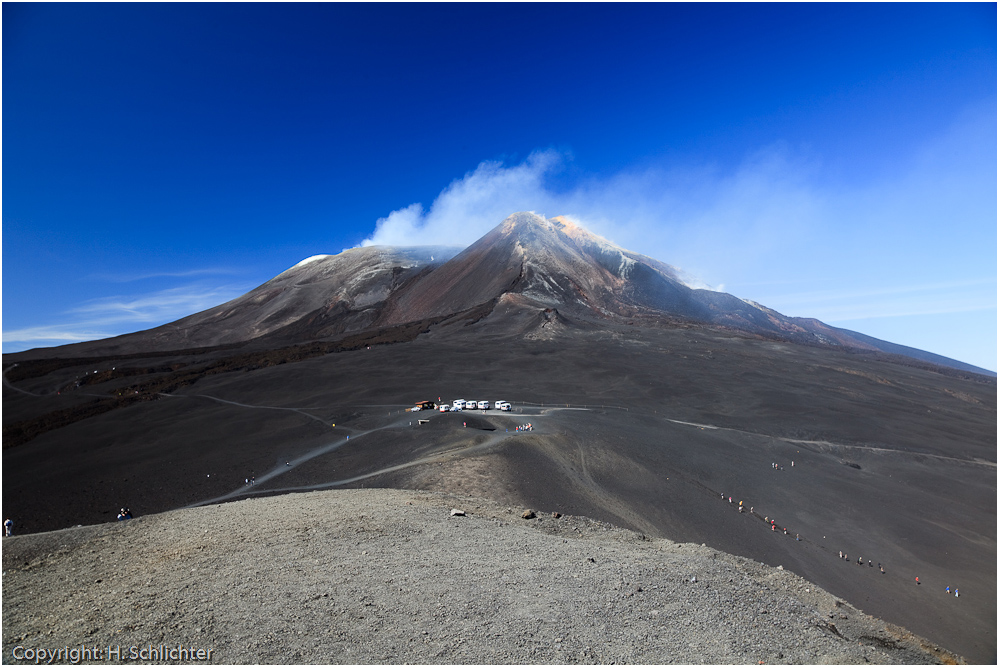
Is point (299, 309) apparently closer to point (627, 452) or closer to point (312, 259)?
point (312, 259)

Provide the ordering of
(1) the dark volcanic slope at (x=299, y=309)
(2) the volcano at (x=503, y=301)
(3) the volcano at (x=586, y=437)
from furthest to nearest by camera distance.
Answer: (1) the dark volcanic slope at (x=299, y=309)
(2) the volcano at (x=503, y=301)
(3) the volcano at (x=586, y=437)

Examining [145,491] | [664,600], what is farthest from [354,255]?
[664,600]


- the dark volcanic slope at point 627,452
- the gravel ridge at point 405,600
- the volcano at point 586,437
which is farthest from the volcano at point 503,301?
the gravel ridge at point 405,600

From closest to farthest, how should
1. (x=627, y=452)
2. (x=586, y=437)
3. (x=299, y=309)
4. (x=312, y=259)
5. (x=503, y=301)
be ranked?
(x=627, y=452)
(x=586, y=437)
(x=503, y=301)
(x=299, y=309)
(x=312, y=259)

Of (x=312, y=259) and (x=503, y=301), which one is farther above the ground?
(x=312, y=259)

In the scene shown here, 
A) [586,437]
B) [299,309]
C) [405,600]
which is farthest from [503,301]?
[405,600]

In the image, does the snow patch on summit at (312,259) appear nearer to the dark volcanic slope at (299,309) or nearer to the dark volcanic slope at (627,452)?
the dark volcanic slope at (299,309)

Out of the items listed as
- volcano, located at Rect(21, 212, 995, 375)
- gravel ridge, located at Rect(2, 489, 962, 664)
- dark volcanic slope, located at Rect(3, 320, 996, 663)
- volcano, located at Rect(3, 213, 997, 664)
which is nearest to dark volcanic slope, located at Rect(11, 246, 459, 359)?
volcano, located at Rect(21, 212, 995, 375)
